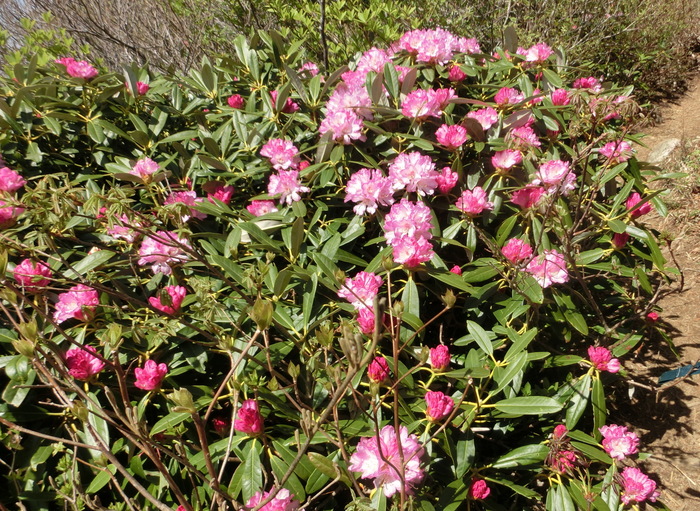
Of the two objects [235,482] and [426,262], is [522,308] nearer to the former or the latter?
[426,262]

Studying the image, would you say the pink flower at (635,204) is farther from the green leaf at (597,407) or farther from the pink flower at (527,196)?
the green leaf at (597,407)

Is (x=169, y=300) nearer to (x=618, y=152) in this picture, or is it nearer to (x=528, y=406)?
(x=528, y=406)

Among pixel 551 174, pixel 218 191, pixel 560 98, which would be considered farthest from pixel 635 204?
pixel 218 191

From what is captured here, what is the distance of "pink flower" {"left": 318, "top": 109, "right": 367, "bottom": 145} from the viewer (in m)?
1.76

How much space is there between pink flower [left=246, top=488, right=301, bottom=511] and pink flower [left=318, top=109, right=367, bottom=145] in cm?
112

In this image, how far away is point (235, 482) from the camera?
4.11 feet

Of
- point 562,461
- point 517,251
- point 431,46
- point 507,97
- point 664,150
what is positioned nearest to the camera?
point 562,461

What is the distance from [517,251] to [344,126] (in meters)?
0.70

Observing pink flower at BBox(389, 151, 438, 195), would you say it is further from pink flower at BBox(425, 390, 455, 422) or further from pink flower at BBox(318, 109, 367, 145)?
pink flower at BBox(425, 390, 455, 422)

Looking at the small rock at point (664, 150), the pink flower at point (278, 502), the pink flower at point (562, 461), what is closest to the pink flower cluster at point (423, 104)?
the pink flower at point (562, 461)

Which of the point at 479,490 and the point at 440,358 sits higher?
the point at 440,358

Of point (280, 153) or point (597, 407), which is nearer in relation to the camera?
point (597, 407)

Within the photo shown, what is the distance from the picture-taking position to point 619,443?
154 cm

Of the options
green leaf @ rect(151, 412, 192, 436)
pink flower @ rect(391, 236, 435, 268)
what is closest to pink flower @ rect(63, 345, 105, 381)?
green leaf @ rect(151, 412, 192, 436)
